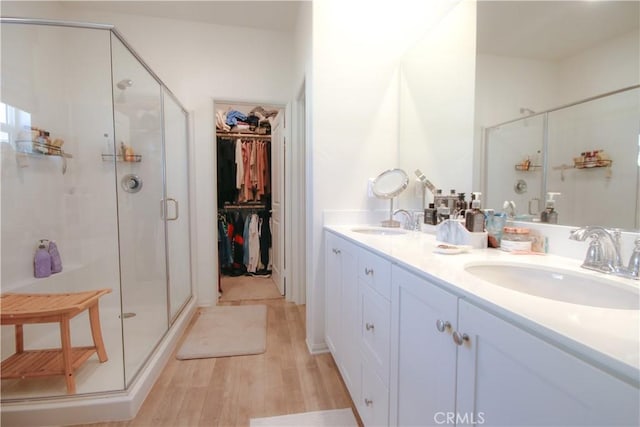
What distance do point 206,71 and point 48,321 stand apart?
7.52 ft

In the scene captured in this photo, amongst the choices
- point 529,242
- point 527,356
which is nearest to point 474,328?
point 527,356

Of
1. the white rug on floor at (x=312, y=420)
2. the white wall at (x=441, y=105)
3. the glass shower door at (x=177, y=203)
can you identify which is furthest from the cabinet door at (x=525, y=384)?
the glass shower door at (x=177, y=203)

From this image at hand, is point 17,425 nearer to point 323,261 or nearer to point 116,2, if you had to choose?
point 323,261

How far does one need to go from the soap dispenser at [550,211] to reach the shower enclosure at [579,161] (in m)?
0.01

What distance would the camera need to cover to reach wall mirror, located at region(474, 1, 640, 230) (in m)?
0.78

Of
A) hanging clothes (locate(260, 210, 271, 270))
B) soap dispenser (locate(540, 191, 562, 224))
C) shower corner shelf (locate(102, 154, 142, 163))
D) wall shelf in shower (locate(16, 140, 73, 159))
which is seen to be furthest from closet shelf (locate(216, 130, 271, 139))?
soap dispenser (locate(540, 191, 562, 224))

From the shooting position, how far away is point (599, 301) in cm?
70

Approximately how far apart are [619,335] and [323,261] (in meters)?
1.56

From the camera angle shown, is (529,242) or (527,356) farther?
(529,242)

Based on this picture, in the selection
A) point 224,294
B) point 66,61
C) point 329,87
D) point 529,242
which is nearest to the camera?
point 529,242

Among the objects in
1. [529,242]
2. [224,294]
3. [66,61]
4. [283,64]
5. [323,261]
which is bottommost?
[224,294]

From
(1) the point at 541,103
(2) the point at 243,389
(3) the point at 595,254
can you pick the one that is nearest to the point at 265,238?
(2) the point at 243,389

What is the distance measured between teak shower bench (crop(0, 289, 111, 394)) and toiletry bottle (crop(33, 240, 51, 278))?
35 centimetres

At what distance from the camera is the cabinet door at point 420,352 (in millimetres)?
649
